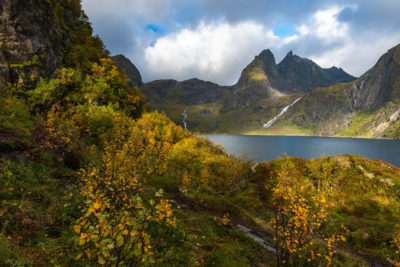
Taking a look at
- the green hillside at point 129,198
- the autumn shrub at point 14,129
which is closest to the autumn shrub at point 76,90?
the green hillside at point 129,198

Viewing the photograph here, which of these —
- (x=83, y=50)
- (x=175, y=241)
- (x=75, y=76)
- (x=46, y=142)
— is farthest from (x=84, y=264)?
(x=83, y=50)

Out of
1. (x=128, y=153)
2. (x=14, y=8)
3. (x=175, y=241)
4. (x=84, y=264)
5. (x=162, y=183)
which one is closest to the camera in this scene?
(x=84, y=264)

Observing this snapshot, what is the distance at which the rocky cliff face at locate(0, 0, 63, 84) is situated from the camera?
1571 cm

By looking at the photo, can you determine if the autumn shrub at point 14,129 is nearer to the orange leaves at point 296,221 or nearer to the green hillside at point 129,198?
the green hillside at point 129,198

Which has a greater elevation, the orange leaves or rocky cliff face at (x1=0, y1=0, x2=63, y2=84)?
rocky cliff face at (x1=0, y1=0, x2=63, y2=84)

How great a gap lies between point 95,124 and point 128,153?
42.0 feet

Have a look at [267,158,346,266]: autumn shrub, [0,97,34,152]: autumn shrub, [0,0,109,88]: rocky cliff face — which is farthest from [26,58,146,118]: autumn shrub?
[267,158,346,266]: autumn shrub

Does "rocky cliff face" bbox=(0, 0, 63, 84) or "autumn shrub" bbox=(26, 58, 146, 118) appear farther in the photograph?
"autumn shrub" bbox=(26, 58, 146, 118)

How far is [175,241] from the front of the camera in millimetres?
8156

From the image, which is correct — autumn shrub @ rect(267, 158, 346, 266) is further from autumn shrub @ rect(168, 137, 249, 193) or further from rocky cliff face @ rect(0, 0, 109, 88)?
rocky cliff face @ rect(0, 0, 109, 88)

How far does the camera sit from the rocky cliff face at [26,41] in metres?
15.7

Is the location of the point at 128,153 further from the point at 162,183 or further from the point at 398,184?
the point at 398,184

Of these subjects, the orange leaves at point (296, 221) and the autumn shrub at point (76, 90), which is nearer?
the orange leaves at point (296, 221)

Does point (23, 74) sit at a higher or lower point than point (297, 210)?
higher
